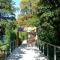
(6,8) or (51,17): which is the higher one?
(6,8)

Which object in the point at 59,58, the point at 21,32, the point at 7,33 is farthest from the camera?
the point at 21,32

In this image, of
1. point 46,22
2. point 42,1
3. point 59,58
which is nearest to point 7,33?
point 46,22

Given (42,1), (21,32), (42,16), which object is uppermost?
(42,1)

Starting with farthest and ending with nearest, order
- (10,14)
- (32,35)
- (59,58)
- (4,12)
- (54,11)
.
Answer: (32,35) → (10,14) → (4,12) → (54,11) → (59,58)

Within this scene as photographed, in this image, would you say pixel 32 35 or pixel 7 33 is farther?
pixel 32 35

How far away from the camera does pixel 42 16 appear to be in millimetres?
15758

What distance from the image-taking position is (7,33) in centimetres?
1894

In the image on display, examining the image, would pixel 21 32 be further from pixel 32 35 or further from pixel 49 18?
pixel 49 18

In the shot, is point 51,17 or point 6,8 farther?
point 51,17

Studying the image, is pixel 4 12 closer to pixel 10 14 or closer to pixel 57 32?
pixel 10 14

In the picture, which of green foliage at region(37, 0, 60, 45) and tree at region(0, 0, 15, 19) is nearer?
green foliage at region(37, 0, 60, 45)

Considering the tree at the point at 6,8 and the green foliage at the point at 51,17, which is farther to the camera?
the tree at the point at 6,8

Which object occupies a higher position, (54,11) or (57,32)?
(54,11)

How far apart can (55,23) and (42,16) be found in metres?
1.27
